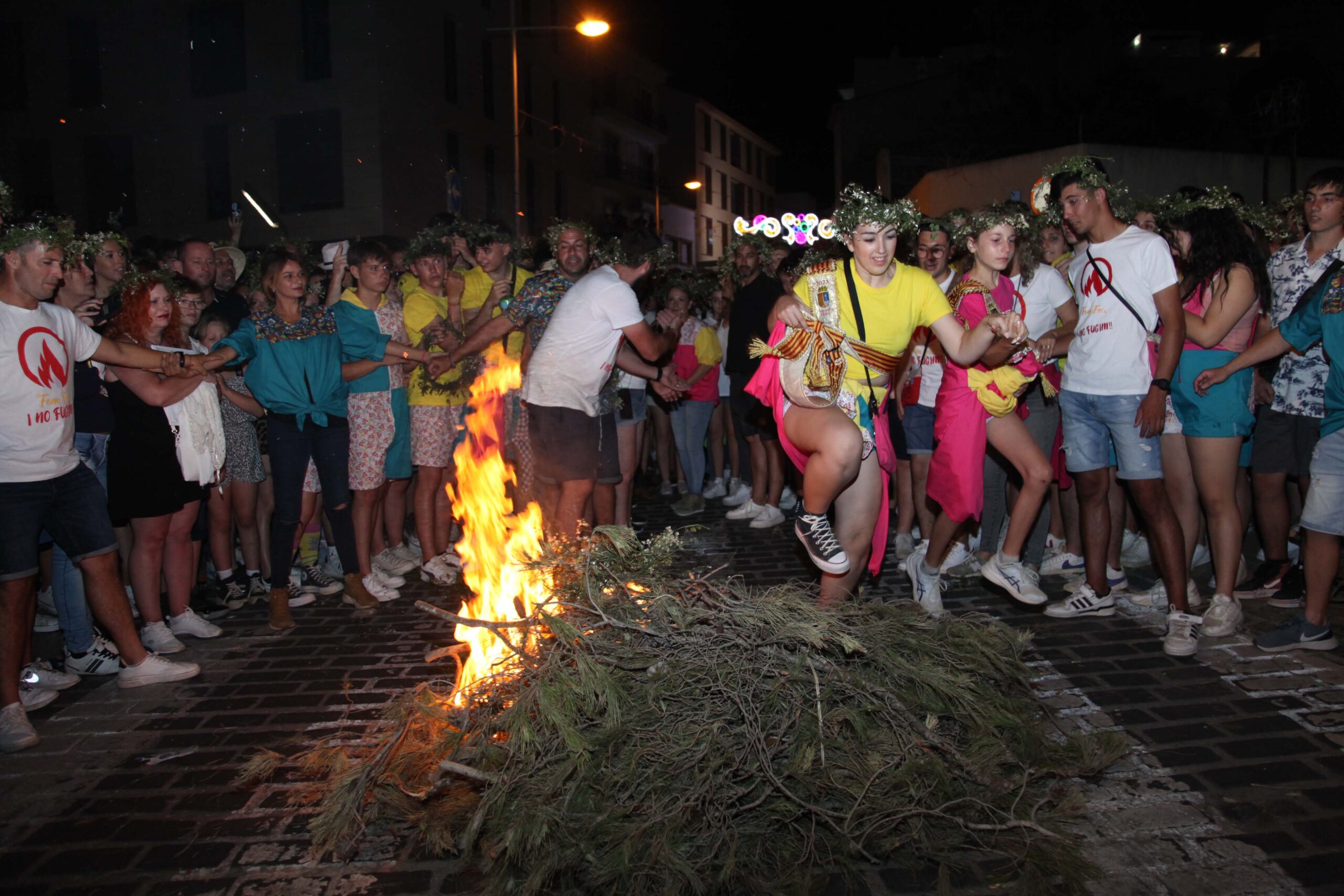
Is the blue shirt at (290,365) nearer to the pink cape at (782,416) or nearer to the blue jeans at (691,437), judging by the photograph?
the pink cape at (782,416)

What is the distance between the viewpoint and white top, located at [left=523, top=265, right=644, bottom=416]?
5742mm

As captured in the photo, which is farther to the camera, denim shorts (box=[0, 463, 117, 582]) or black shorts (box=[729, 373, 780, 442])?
black shorts (box=[729, 373, 780, 442])

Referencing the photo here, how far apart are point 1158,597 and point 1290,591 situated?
2.84ft

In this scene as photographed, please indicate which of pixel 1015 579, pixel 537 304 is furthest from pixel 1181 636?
pixel 537 304

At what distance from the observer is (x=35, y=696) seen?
4688mm

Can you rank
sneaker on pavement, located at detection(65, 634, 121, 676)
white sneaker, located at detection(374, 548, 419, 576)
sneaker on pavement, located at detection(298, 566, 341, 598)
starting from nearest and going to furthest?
sneaker on pavement, located at detection(65, 634, 121, 676) → sneaker on pavement, located at detection(298, 566, 341, 598) → white sneaker, located at detection(374, 548, 419, 576)

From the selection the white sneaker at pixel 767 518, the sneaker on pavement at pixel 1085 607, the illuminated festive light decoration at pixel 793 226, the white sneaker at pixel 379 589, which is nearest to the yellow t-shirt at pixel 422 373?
the white sneaker at pixel 379 589

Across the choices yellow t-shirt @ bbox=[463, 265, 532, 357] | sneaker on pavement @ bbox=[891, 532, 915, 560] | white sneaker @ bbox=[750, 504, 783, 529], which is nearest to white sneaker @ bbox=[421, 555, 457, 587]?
yellow t-shirt @ bbox=[463, 265, 532, 357]

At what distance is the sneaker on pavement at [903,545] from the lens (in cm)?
711

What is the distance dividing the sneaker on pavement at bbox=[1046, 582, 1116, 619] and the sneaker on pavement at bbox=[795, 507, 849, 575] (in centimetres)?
184

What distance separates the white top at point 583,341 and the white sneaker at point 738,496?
4.10 metres

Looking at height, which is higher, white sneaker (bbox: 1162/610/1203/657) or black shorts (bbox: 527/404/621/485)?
black shorts (bbox: 527/404/621/485)

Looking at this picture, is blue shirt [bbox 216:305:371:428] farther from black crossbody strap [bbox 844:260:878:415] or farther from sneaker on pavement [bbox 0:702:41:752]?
black crossbody strap [bbox 844:260:878:415]

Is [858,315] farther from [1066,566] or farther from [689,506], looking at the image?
[689,506]
